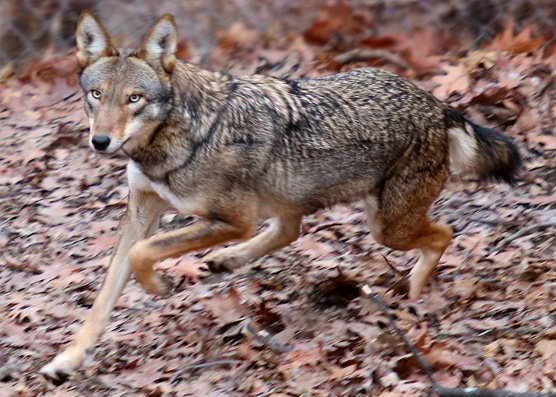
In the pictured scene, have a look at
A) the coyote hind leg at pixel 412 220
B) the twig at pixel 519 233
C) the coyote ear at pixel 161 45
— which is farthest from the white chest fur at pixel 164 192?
the twig at pixel 519 233

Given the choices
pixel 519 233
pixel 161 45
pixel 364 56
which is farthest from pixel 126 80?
pixel 364 56

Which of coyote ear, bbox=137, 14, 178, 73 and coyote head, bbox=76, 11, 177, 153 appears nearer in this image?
coyote head, bbox=76, 11, 177, 153

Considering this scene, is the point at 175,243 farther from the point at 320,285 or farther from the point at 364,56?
the point at 364,56

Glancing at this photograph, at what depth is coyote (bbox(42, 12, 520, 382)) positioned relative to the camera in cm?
489

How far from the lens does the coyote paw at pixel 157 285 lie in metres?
5.04

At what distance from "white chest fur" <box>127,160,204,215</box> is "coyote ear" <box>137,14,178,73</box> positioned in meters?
0.70

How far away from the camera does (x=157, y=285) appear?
507 cm

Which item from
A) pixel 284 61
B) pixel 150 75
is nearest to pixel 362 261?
pixel 150 75

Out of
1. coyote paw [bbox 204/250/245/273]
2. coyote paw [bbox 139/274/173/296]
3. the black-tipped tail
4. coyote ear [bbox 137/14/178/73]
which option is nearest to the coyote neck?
coyote ear [bbox 137/14/178/73]

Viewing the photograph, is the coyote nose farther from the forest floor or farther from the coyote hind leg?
the coyote hind leg

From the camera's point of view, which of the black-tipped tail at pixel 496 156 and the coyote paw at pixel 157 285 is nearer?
the coyote paw at pixel 157 285

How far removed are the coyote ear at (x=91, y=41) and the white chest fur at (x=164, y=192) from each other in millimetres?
723

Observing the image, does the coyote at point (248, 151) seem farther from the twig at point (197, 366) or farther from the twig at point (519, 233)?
the twig at point (197, 366)

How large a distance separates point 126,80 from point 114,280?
138 cm
